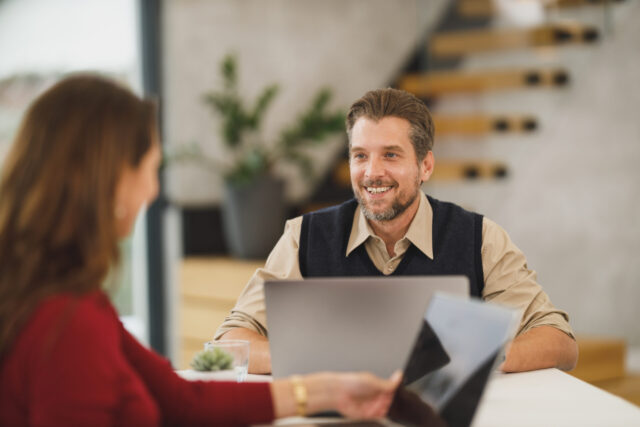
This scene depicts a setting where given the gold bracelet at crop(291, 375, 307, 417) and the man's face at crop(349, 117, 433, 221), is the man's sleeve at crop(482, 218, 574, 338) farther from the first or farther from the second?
the gold bracelet at crop(291, 375, 307, 417)

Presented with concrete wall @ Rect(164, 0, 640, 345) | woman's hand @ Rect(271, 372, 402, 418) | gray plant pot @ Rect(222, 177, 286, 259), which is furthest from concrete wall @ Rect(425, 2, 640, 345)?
woman's hand @ Rect(271, 372, 402, 418)

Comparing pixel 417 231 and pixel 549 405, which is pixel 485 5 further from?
pixel 549 405

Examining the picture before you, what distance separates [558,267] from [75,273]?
449 centimetres

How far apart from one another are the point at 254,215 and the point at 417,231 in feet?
9.06

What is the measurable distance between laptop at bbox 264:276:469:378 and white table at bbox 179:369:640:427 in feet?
0.44

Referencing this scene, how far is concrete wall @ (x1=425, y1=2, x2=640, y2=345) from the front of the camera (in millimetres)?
4984

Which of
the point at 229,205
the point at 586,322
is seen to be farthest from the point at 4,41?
the point at 586,322

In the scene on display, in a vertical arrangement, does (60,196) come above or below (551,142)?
above

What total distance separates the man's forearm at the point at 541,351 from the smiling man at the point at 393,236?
0.25ft

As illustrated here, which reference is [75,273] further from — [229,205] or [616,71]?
[616,71]

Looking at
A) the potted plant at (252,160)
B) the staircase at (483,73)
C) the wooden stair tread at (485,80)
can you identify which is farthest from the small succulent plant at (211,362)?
the wooden stair tread at (485,80)

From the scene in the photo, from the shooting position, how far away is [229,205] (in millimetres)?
4816

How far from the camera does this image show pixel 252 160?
4723mm

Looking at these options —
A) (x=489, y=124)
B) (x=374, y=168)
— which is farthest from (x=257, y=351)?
(x=489, y=124)
